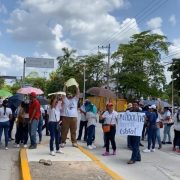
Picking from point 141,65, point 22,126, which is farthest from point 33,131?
point 141,65

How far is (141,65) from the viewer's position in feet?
207

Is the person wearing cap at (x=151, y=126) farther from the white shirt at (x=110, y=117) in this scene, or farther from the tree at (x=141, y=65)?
the tree at (x=141, y=65)

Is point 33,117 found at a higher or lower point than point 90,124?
higher

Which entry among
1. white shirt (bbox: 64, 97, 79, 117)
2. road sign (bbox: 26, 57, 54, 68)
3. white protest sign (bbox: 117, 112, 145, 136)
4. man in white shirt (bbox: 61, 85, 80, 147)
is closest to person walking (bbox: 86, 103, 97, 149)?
man in white shirt (bbox: 61, 85, 80, 147)

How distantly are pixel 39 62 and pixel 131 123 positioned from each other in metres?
25.3

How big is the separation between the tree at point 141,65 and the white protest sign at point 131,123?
48397 mm

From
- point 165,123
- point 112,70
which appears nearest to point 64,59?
point 112,70

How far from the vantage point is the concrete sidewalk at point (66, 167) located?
30.4ft

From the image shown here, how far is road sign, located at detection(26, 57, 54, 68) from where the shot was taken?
35750mm

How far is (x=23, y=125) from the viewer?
14320mm

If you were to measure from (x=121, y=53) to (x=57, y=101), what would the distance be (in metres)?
51.4

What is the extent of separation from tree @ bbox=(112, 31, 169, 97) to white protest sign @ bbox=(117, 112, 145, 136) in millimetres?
48397

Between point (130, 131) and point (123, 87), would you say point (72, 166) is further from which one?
point (123, 87)

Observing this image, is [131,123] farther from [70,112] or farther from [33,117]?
[33,117]
